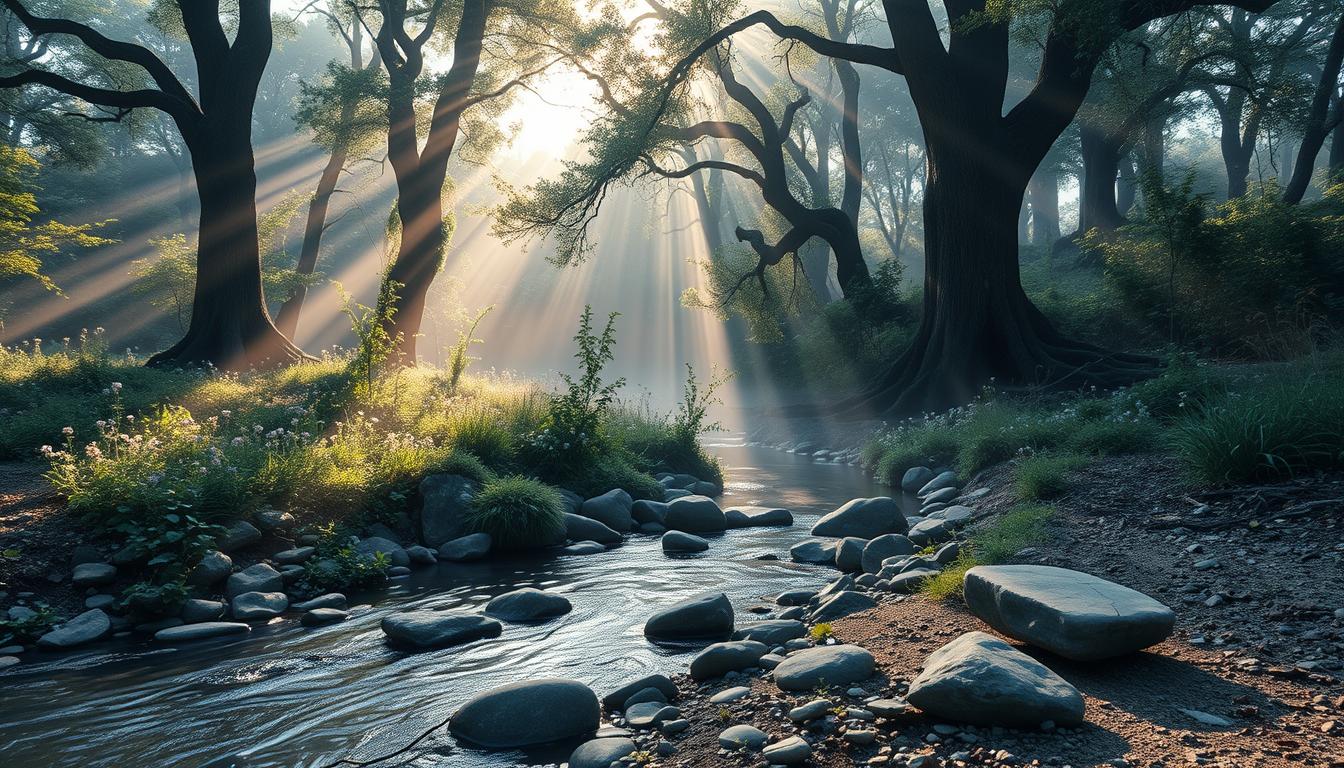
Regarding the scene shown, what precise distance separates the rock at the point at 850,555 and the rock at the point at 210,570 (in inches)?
191

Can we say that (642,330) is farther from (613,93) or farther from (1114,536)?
(1114,536)

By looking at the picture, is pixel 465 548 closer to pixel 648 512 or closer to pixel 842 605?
pixel 648 512

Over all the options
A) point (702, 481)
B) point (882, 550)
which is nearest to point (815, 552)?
point (882, 550)

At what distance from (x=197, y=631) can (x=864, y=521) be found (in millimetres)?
5750

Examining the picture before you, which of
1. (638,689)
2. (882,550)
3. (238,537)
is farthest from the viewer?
(882,550)

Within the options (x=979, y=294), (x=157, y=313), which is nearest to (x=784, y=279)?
(x=979, y=294)

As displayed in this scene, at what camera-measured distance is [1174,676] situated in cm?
334

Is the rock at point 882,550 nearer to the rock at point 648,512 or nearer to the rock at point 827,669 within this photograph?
the rock at point 827,669

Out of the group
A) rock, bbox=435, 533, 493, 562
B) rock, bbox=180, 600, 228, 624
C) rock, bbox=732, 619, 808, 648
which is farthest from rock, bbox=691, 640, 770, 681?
rock, bbox=435, 533, 493, 562

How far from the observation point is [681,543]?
7.86m

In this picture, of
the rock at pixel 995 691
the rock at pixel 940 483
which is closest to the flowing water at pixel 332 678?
the rock at pixel 995 691

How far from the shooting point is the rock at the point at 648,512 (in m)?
9.38

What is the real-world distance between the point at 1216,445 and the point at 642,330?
48.9 m

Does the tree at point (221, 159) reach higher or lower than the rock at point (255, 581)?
higher
